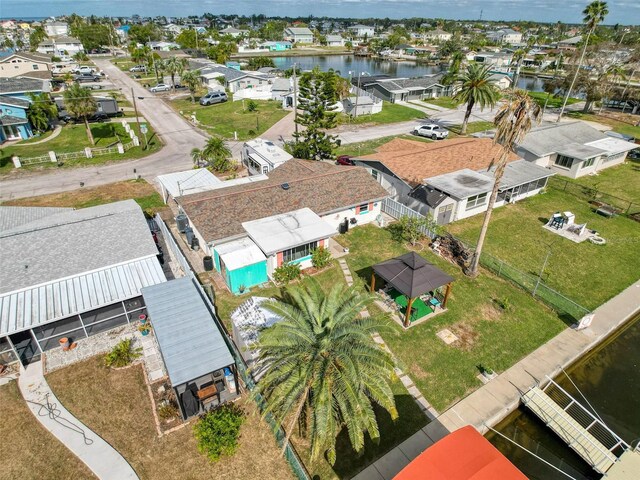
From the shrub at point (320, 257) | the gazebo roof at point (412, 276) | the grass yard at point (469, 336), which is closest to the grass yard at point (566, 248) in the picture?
the grass yard at point (469, 336)

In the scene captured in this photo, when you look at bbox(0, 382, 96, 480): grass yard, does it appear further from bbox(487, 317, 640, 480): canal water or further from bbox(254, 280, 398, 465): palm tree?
bbox(487, 317, 640, 480): canal water

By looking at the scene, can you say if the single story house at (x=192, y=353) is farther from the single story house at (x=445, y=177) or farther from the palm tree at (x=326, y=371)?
the single story house at (x=445, y=177)

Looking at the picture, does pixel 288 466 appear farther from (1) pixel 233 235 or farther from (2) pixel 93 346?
(1) pixel 233 235

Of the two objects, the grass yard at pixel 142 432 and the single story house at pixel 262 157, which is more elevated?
the single story house at pixel 262 157

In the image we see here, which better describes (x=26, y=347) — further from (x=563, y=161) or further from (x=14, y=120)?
(x=563, y=161)

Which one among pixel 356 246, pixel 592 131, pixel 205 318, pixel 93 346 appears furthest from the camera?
pixel 592 131

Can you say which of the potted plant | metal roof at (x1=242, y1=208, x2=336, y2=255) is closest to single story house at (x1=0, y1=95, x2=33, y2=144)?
metal roof at (x1=242, y1=208, x2=336, y2=255)

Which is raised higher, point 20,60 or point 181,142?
point 20,60

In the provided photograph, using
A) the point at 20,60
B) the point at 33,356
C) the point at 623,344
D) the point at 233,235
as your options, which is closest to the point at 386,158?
the point at 233,235
